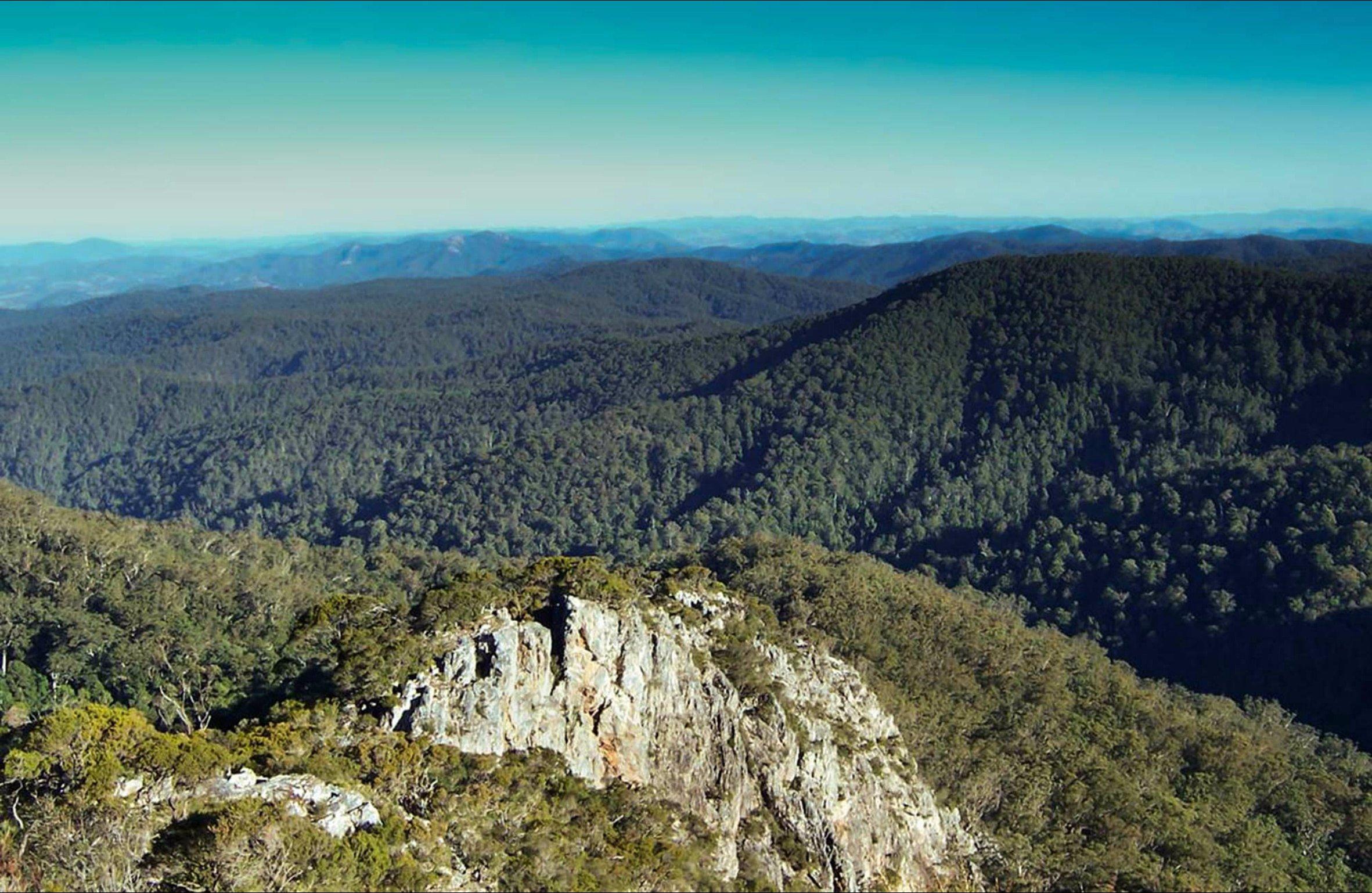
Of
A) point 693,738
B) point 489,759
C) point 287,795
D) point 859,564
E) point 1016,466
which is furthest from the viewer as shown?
point 1016,466

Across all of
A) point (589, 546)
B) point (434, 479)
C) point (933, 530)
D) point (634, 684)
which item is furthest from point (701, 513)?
point (634, 684)

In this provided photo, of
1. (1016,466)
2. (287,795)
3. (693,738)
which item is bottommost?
(1016,466)

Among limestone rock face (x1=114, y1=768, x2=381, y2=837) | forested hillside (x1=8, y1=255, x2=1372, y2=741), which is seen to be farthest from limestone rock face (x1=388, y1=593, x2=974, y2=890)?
forested hillside (x1=8, y1=255, x2=1372, y2=741)

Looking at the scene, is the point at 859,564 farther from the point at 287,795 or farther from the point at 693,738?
the point at 287,795

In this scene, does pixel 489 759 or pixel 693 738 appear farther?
pixel 693 738

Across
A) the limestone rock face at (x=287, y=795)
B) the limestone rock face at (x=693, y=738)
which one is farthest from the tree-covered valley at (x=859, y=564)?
the limestone rock face at (x=693, y=738)

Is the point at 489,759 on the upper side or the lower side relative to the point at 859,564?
upper

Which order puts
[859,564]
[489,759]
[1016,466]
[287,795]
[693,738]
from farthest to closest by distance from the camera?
[1016,466] → [859,564] → [693,738] → [489,759] → [287,795]

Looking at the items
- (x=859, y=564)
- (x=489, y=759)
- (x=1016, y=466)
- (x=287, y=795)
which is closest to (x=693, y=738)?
(x=489, y=759)
